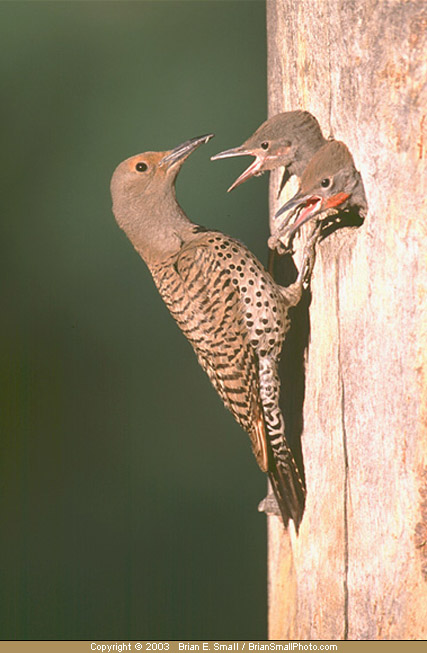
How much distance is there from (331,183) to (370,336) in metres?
0.35

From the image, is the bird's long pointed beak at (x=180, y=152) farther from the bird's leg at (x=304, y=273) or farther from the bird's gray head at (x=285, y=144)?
the bird's leg at (x=304, y=273)

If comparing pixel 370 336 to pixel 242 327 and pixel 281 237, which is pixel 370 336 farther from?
pixel 281 237

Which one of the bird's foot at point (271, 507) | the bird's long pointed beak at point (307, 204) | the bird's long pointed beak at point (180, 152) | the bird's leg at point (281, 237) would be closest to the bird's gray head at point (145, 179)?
the bird's long pointed beak at point (180, 152)

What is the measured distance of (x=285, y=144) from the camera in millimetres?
2010

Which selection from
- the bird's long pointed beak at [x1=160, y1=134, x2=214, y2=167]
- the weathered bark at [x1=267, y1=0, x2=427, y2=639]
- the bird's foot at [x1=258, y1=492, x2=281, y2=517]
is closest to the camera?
the weathered bark at [x1=267, y1=0, x2=427, y2=639]

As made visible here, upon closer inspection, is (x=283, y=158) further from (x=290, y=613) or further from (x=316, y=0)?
(x=290, y=613)

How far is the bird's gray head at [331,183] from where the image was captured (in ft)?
5.78

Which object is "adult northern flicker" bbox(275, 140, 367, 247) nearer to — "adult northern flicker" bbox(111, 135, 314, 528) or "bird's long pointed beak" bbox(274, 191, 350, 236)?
"bird's long pointed beak" bbox(274, 191, 350, 236)

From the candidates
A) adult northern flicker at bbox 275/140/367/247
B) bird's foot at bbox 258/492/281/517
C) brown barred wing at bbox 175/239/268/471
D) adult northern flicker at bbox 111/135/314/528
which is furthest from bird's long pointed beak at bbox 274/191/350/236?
bird's foot at bbox 258/492/281/517

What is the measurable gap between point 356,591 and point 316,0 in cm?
133

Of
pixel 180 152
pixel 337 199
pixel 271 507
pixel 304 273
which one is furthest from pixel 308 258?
pixel 271 507

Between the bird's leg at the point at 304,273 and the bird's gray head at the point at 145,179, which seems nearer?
the bird's leg at the point at 304,273

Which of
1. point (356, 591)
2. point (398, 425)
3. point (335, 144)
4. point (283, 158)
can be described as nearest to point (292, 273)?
point (283, 158)

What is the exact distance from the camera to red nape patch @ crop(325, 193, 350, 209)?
179 cm
